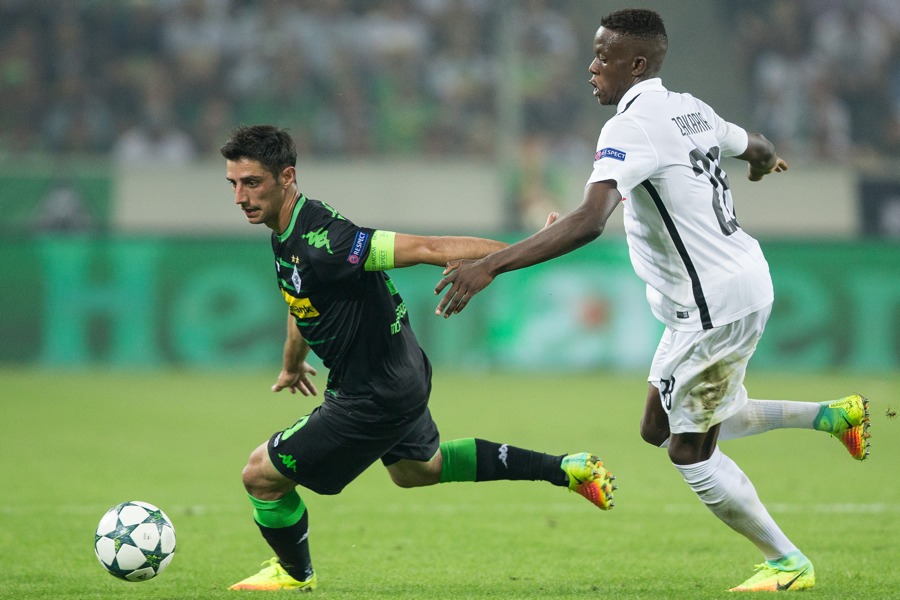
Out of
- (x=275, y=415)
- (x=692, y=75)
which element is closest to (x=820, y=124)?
(x=692, y=75)

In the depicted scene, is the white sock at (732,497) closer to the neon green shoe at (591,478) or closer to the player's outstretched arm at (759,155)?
the neon green shoe at (591,478)

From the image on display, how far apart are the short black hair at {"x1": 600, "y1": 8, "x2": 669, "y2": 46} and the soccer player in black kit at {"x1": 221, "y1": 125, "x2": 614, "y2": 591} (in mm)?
857

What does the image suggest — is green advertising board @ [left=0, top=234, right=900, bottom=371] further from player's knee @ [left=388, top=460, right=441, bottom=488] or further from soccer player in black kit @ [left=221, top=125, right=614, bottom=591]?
soccer player in black kit @ [left=221, top=125, right=614, bottom=591]

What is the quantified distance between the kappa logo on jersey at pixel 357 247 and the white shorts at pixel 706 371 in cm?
134

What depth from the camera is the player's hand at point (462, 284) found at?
4.46m

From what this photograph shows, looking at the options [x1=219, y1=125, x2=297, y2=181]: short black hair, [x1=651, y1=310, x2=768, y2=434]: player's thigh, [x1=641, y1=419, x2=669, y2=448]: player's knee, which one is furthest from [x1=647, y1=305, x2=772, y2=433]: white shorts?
[x1=219, y1=125, x2=297, y2=181]: short black hair

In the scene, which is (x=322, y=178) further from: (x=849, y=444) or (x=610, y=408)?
(x=849, y=444)

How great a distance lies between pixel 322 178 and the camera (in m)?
16.7

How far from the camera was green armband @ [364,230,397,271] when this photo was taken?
4848 millimetres

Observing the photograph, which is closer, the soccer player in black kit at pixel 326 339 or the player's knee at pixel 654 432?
the soccer player in black kit at pixel 326 339

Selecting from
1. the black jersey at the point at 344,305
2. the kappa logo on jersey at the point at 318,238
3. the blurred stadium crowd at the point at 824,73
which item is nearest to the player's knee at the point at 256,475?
the black jersey at the point at 344,305

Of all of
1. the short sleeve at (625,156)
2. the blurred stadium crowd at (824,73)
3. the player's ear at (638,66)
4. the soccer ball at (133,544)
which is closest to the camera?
the short sleeve at (625,156)

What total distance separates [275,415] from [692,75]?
855 centimetres

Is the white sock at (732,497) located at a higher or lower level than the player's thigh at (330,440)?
lower
